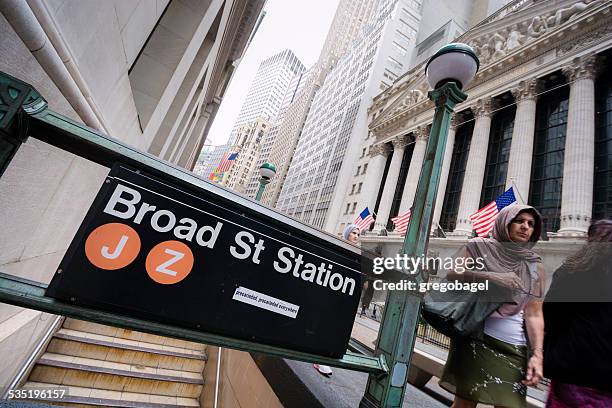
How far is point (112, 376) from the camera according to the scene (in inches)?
167

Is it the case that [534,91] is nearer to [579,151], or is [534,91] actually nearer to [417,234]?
[579,151]

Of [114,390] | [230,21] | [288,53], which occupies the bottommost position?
[114,390]

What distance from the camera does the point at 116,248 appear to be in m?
1.10

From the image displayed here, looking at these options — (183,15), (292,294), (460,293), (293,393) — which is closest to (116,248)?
(292,294)

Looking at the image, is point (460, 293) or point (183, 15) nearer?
point (460, 293)

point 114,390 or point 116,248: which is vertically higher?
point 116,248

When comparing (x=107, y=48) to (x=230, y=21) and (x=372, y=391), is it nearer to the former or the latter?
(x=372, y=391)

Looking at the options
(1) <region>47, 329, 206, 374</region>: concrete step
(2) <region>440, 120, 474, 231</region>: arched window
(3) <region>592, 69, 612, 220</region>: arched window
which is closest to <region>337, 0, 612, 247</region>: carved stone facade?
(2) <region>440, 120, 474, 231</region>: arched window

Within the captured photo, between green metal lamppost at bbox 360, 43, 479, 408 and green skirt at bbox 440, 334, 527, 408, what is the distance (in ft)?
1.57

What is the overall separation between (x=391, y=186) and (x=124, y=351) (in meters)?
30.8

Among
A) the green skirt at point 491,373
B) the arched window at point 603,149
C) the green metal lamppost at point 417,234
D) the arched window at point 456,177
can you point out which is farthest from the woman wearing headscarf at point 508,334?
the arched window at point 456,177

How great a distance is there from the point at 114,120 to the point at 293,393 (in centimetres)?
363

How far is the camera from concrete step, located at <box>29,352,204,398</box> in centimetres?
377

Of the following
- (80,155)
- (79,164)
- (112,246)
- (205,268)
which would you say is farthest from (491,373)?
(79,164)
